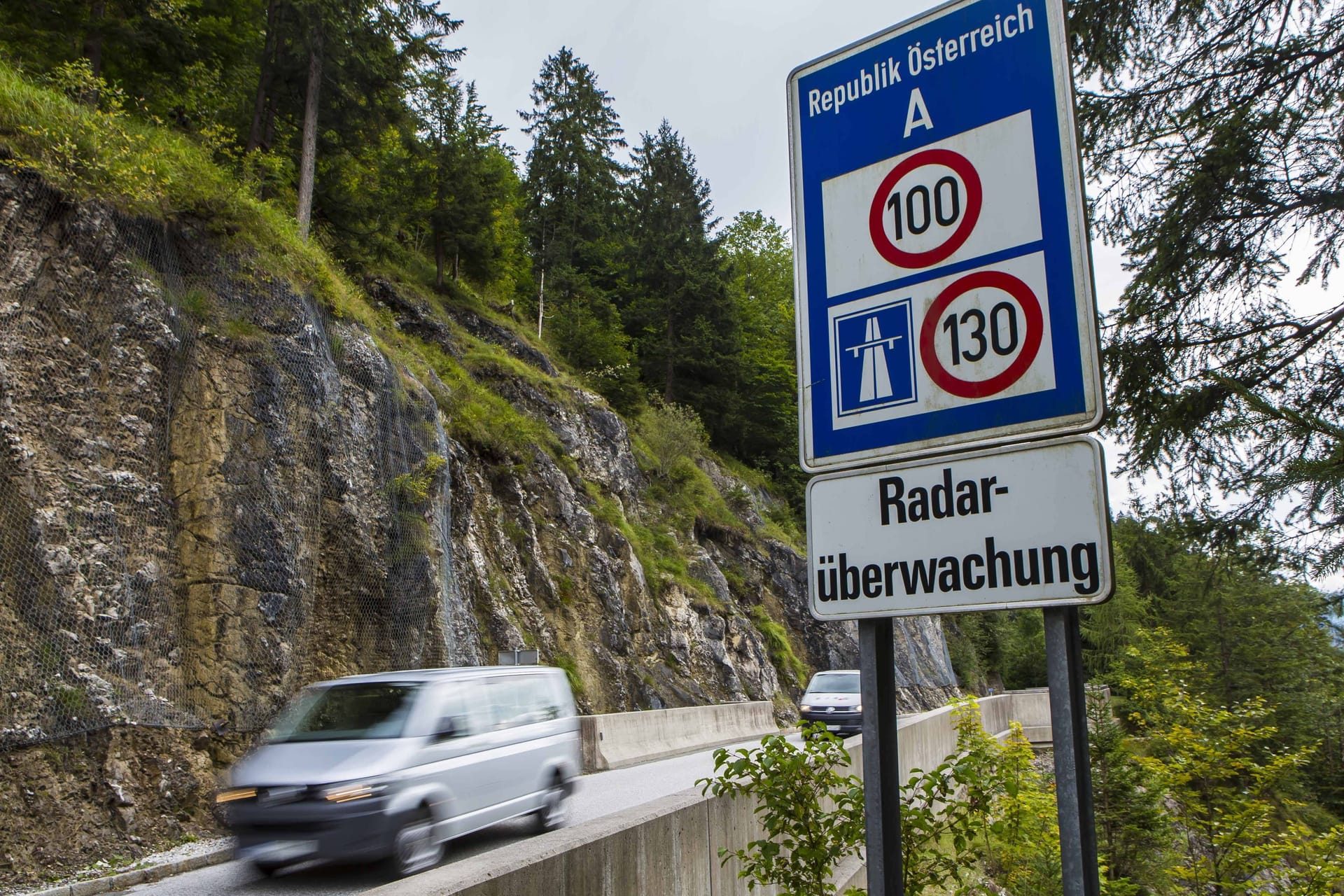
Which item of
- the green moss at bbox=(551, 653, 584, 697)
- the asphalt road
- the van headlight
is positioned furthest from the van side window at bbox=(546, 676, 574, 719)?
the green moss at bbox=(551, 653, 584, 697)

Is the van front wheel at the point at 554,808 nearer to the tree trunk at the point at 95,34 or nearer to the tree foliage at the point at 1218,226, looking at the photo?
the tree foliage at the point at 1218,226

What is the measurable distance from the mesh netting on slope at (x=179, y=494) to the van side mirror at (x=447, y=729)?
183 inches

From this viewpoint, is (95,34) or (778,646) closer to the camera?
(95,34)

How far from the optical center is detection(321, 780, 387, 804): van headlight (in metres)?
7.83

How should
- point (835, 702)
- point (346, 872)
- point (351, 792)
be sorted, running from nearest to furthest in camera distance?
point (351, 792), point (346, 872), point (835, 702)

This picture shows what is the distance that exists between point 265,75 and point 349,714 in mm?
23164

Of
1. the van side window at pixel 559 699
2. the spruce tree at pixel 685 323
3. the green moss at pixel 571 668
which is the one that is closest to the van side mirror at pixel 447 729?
the van side window at pixel 559 699

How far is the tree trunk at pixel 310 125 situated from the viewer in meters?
24.1

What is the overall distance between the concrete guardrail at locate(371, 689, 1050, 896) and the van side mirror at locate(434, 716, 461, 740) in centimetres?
368

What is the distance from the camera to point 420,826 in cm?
827

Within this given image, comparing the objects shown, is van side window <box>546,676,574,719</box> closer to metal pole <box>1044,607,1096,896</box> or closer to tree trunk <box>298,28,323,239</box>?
metal pole <box>1044,607,1096,896</box>

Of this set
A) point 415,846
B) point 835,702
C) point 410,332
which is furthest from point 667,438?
point 415,846

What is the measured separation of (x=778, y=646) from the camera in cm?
3569

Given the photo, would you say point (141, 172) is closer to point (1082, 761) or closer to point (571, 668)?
point (571, 668)
